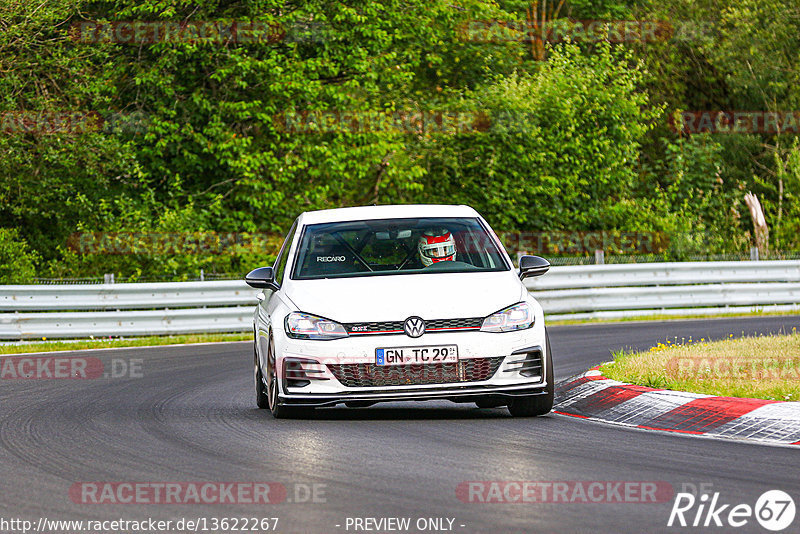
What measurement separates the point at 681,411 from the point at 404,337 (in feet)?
6.75

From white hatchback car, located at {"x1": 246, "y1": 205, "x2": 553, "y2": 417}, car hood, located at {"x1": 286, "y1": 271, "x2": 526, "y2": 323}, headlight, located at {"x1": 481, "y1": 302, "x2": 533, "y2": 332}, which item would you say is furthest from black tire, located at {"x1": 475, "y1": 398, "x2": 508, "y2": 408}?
car hood, located at {"x1": 286, "y1": 271, "x2": 526, "y2": 323}

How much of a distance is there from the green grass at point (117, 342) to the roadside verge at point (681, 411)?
10.9 meters

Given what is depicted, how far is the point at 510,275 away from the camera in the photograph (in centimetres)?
1055

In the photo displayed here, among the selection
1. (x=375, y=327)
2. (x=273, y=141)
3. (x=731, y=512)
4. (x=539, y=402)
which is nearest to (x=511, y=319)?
(x=539, y=402)

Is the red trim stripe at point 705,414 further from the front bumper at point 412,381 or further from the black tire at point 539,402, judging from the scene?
the front bumper at point 412,381

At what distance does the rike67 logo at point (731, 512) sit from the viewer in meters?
5.99

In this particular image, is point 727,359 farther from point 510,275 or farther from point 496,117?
point 496,117

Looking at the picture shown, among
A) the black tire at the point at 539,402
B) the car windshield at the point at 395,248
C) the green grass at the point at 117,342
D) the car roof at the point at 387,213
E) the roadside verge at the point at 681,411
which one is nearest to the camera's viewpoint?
the roadside verge at the point at 681,411

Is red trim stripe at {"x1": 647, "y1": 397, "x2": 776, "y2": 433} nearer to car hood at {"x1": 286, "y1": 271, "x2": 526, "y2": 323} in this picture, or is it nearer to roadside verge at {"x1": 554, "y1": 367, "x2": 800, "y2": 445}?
roadside verge at {"x1": 554, "y1": 367, "x2": 800, "y2": 445}

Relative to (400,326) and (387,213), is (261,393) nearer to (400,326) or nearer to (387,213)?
(387,213)

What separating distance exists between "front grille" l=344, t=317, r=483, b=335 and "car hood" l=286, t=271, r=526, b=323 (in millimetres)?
33

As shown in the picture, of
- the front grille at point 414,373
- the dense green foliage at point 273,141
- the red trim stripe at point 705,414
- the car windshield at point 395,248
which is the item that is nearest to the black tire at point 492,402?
the front grille at point 414,373

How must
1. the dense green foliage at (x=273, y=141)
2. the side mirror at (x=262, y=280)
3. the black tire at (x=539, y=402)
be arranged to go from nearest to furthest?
the black tire at (x=539, y=402) < the side mirror at (x=262, y=280) < the dense green foliage at (x=273, y=141)

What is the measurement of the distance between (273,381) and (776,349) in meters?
5.42
